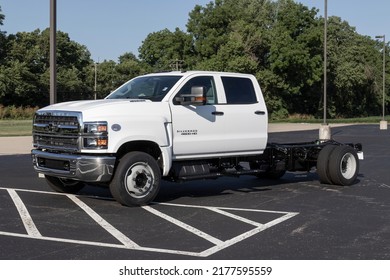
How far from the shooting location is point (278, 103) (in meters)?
61.9

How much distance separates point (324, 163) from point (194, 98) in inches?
145

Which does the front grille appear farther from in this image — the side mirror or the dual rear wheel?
the dual rear wheel

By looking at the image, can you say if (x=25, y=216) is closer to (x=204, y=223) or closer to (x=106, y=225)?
(x=106, y=225)

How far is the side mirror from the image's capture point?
Result: 8.86 m

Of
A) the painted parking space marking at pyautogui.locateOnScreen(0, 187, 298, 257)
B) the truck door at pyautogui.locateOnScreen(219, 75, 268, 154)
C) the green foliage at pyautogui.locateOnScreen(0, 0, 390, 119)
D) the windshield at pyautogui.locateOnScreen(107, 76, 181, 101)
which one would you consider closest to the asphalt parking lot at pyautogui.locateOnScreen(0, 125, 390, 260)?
the painted parking space marking at pyautogui.locateOnScreen(0, 187, 298, 257)

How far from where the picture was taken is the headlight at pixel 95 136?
8250 mm

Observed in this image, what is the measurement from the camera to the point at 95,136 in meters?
8.26

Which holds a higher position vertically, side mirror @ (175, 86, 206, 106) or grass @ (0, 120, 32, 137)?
side mirror @ (175, 86, 206, 106)

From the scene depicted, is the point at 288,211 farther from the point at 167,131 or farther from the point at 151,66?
the point at 151,66

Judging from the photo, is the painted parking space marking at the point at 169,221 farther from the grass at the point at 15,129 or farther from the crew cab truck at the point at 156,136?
the grass at the point at 15,129

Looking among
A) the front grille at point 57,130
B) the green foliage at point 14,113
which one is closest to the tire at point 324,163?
the front grille at point 57,130

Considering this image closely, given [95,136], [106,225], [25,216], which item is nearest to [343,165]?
[95,136]

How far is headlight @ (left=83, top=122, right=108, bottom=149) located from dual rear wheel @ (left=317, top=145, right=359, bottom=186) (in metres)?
4.96
